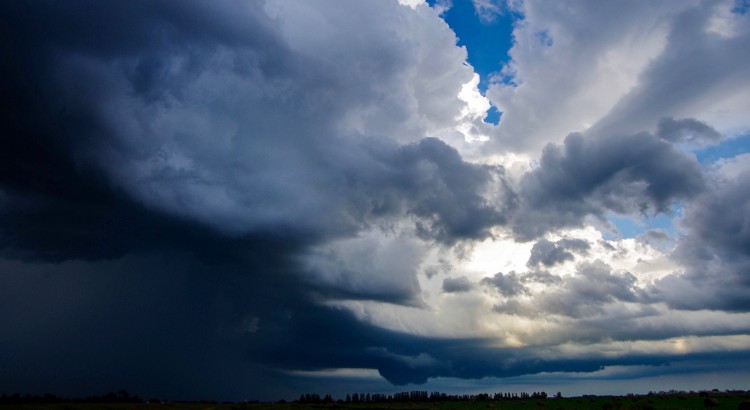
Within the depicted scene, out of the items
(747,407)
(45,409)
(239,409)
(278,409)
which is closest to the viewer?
(747,407)

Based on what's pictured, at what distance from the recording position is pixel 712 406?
4183 inches

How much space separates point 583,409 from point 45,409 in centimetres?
11739

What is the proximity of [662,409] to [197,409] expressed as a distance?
121769 millimetres

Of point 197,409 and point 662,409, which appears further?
point 197,409

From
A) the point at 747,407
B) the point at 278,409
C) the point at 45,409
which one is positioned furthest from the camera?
the point at 278,409

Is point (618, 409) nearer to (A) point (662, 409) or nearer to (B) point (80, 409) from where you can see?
(A) point (662, 409)

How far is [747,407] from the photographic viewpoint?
91250 millimetres

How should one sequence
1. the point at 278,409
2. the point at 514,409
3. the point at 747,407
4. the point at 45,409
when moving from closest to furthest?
the point at 747,407 → the point at 45,409 → the point at 514,409 → the point at 278,409

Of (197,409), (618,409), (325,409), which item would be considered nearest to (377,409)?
(325,409)

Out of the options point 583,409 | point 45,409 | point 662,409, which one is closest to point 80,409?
point 45,409

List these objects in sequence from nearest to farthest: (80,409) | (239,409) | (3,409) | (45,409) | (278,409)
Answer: (3,409), (45,409), (80,409), (239,409), (278,409)

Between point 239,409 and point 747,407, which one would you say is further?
point 239,409

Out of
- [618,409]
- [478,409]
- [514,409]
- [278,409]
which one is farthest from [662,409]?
[278,409]

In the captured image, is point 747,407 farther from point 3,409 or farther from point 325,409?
point 3,409
